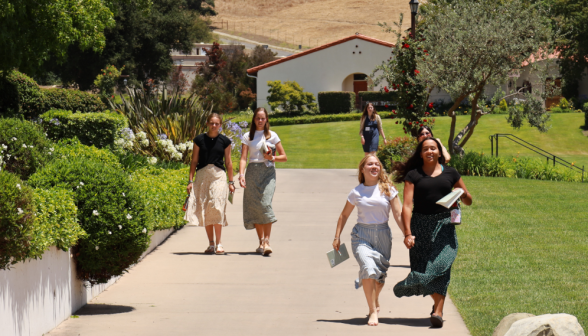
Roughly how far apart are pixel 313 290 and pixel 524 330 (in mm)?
2812

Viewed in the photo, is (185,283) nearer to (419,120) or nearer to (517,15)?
(419,120)

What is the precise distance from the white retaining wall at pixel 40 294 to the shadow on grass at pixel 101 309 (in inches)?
2.4

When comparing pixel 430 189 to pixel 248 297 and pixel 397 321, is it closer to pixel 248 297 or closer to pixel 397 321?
pixel 397 321

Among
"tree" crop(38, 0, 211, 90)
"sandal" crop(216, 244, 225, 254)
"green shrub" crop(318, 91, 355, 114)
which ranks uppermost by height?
"tree" crop(38, 0, 211, 90)

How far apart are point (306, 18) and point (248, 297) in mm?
157110

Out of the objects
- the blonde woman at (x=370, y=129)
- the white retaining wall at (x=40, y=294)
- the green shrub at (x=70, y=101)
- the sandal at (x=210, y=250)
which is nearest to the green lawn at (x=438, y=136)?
the green shrub at (x=70, y=101)

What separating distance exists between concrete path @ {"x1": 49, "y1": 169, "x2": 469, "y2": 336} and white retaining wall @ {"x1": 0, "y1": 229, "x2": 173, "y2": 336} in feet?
0.51

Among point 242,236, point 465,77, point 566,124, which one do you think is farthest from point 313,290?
point 566,124

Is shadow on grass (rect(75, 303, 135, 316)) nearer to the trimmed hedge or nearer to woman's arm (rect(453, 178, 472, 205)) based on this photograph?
woman's arm (rect(453, 178, 472, 205))

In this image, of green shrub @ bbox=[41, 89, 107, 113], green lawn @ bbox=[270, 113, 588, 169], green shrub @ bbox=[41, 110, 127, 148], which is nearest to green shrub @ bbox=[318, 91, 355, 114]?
green lawn @ bbox=[270, 113, 588, 169]

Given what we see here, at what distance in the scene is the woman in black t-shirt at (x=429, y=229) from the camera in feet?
20.0

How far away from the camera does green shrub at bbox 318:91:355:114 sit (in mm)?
46375

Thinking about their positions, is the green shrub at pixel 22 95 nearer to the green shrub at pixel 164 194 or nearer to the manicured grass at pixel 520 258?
the green shrub at pixel 164 194

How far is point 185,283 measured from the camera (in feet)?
24.7
